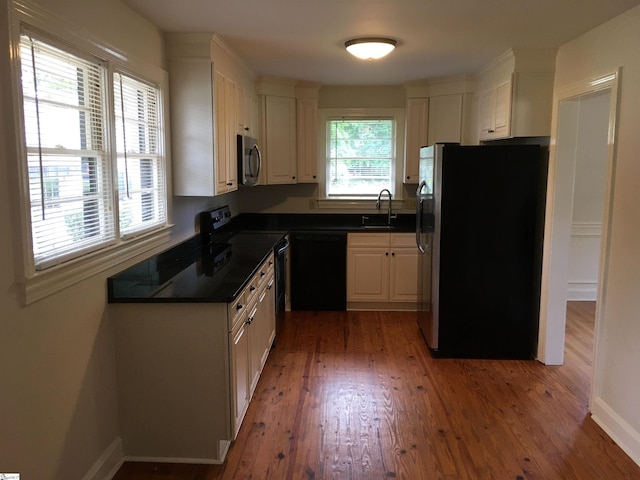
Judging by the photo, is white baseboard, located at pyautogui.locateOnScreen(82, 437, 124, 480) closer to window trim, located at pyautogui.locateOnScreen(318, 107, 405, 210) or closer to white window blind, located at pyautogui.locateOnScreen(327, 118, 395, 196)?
window trim, located at pyautogui.locateOnScreen(318, 107, 405, 210)

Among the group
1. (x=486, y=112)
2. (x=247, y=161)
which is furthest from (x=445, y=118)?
(x=247, y=161)

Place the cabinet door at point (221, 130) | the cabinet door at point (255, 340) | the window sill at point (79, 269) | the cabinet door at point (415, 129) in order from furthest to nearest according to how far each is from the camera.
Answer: the cabinet door at point (415, 129) < the cabinet door at point (221, 130) < the cabinet door at point (255, 340) < the window sill at point (79, 269)

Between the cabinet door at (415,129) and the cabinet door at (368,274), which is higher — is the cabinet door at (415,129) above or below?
above

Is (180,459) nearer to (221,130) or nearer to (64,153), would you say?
(64,153)

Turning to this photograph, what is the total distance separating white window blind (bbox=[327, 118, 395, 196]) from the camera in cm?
566

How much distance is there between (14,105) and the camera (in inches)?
70.3

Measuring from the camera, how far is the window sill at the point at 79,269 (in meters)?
1.89

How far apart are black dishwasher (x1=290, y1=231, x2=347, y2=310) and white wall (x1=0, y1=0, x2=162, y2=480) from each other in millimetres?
2719

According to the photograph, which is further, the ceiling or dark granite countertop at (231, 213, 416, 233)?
dark granite countertop at (231, 213, 416, 233)

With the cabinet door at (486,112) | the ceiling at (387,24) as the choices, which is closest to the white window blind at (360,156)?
the cabinet door at (486,112)

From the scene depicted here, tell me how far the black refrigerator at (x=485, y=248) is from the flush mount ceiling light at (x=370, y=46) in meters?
0.85

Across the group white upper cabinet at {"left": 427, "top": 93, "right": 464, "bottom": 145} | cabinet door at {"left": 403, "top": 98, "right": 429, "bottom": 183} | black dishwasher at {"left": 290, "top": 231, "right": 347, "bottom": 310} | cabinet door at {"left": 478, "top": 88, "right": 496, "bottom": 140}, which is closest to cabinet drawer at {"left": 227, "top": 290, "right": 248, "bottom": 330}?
black dishwasher at {"left": 290, "top": 231, "right": 347, "bottom": 310}

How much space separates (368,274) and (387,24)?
2.72 meters

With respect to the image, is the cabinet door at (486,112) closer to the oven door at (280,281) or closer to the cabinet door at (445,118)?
the cabinet door at (445,118)
